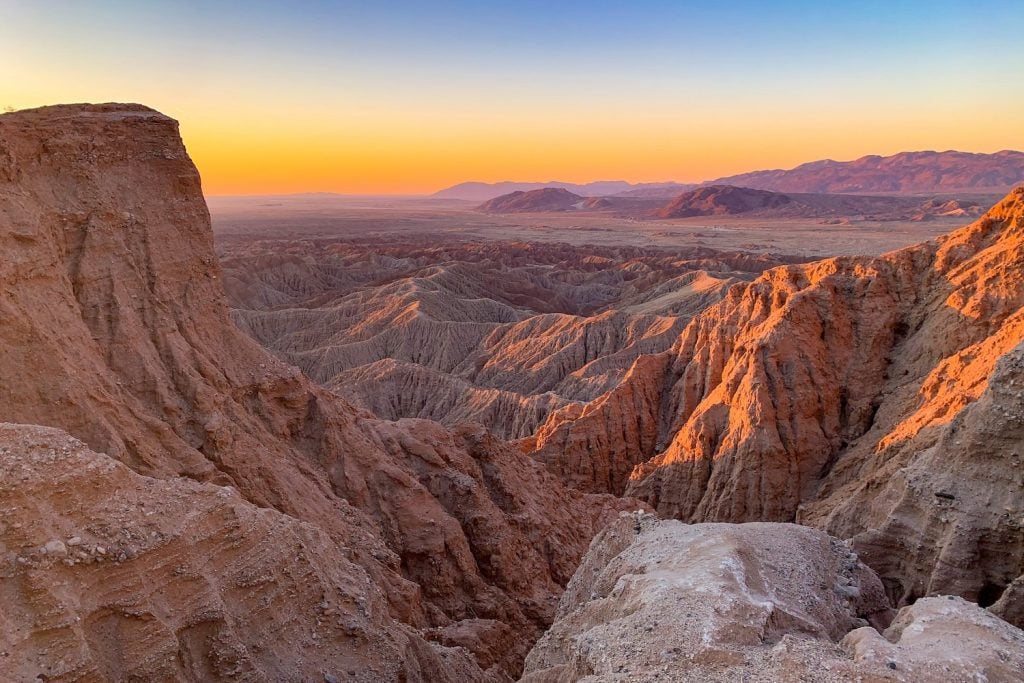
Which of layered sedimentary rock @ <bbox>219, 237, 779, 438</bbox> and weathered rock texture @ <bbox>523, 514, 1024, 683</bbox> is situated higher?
weathered rock texture @ <bbox>523, 514, 1024, 683</bbox>

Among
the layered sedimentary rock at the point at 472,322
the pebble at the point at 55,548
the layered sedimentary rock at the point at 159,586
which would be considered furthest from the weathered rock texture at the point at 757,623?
the layered sedimentary rock at the point at 472,322

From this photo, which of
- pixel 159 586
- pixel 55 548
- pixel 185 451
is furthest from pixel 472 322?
pixel 55 548

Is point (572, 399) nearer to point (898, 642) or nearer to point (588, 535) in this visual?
point (588, 535)

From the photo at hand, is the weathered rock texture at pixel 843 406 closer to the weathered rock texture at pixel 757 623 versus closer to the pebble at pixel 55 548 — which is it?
the weathered rock texture at pixel 757 623

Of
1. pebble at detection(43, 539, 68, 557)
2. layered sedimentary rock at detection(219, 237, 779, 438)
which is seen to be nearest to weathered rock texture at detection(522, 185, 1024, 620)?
layered sedimentary rock at detection(219, 237, 779, 438)

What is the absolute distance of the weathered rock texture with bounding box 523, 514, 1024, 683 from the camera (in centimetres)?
719

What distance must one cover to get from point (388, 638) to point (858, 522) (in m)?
10.5

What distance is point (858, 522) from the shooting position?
15.5 metres

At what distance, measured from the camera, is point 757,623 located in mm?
8141

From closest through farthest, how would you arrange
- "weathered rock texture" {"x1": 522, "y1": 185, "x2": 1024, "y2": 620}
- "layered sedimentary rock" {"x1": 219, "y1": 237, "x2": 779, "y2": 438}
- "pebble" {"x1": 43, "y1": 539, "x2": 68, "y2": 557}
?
"pebble" {"x1": 43, "y1": 539, "x2": 68, "y2": 557}, "weathered rock texture" {"x1": 522, "y1": 185, "x2": 1024, "y2": 620}, "layered sedimentary rock" {"x1": 219, "y1": 237, "x2": 779, "y2": 438}

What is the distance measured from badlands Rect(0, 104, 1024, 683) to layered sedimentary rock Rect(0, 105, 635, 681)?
56mm

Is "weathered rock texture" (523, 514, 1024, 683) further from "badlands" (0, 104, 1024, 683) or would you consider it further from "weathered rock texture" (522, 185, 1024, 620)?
"weathered rock texture" (522, 185, 1024, 620)

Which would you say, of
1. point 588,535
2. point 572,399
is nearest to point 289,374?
point 588,535

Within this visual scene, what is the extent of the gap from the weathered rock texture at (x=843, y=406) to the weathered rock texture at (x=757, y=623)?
2682 mm
